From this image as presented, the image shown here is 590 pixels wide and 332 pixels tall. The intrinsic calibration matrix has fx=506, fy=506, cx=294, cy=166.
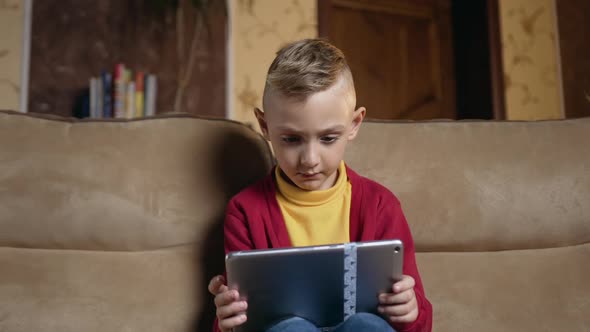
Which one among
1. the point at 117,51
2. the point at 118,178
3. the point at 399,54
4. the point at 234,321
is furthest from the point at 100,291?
the point at 399,54

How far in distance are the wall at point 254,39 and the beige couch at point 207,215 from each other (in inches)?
44.8

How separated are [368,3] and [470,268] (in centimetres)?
212

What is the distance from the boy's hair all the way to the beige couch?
0.29 metres

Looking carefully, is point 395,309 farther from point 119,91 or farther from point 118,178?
point 119,91

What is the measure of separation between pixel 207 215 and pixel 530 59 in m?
2.24

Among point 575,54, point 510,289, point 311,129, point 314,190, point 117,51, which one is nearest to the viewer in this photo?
point 311,129

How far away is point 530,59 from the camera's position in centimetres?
269

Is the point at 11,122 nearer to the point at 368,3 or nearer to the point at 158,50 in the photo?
the point at 158,50

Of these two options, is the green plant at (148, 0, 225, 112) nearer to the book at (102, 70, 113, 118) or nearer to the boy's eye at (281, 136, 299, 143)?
the book at (102, 70, 113, 118)

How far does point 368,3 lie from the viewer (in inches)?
115

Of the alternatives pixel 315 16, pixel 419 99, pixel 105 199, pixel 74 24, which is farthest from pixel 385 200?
pixel 419 99

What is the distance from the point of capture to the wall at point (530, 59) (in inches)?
105

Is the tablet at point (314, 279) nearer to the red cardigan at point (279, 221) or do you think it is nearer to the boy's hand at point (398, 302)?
the boy's hand at point (398, 302)

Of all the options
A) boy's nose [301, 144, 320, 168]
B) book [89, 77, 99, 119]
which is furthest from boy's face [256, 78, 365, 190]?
book [89, 77, 99, 119]
